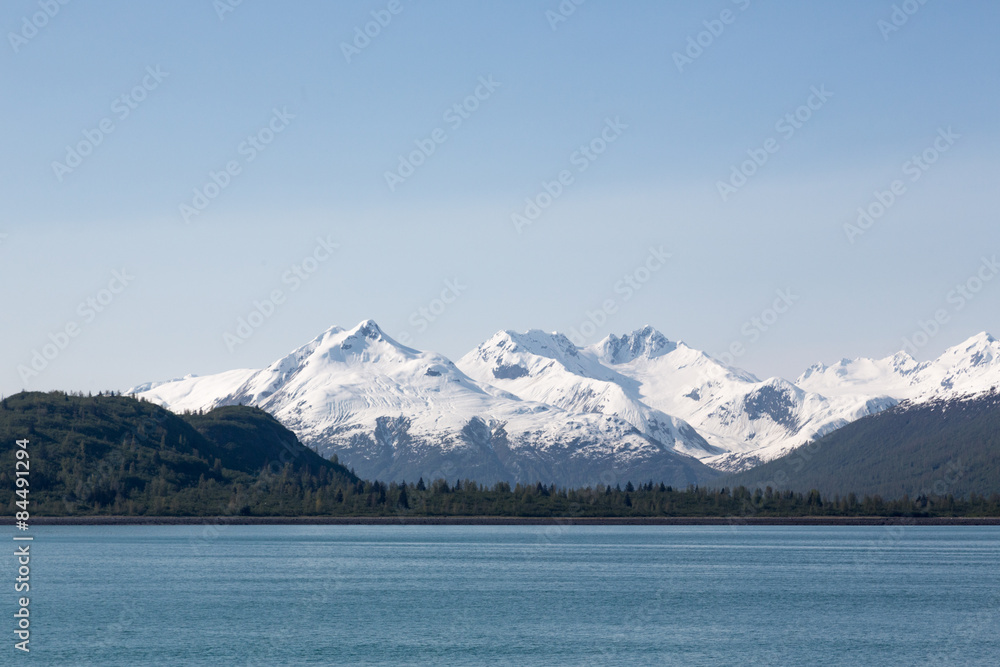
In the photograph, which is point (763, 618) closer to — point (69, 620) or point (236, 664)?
point (236, 664)

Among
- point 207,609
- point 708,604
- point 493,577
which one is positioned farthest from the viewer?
point 493,577

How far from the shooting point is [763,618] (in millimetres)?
128125

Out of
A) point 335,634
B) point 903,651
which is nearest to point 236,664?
point 335,634

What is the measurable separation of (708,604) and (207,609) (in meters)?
58.7

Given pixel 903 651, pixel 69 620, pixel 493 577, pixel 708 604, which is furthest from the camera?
pixel 493 577

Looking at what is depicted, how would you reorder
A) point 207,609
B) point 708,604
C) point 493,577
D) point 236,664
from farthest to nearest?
point 493,577
point 708,604
point 207,609
point 236,664

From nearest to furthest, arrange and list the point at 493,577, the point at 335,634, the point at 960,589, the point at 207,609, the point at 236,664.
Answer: the point at 236,664
the point at 335,634
the point at 207,609
the point at 960,589
the point at 493,577

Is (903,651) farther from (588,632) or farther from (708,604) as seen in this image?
(708,604)

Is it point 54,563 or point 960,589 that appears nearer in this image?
point 960,589

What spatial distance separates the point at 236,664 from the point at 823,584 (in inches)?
4019

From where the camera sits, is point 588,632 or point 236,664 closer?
point 236,664

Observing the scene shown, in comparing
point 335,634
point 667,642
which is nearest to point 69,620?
point 335,634

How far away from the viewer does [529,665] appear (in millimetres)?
97062

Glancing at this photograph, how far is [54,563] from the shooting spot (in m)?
198
